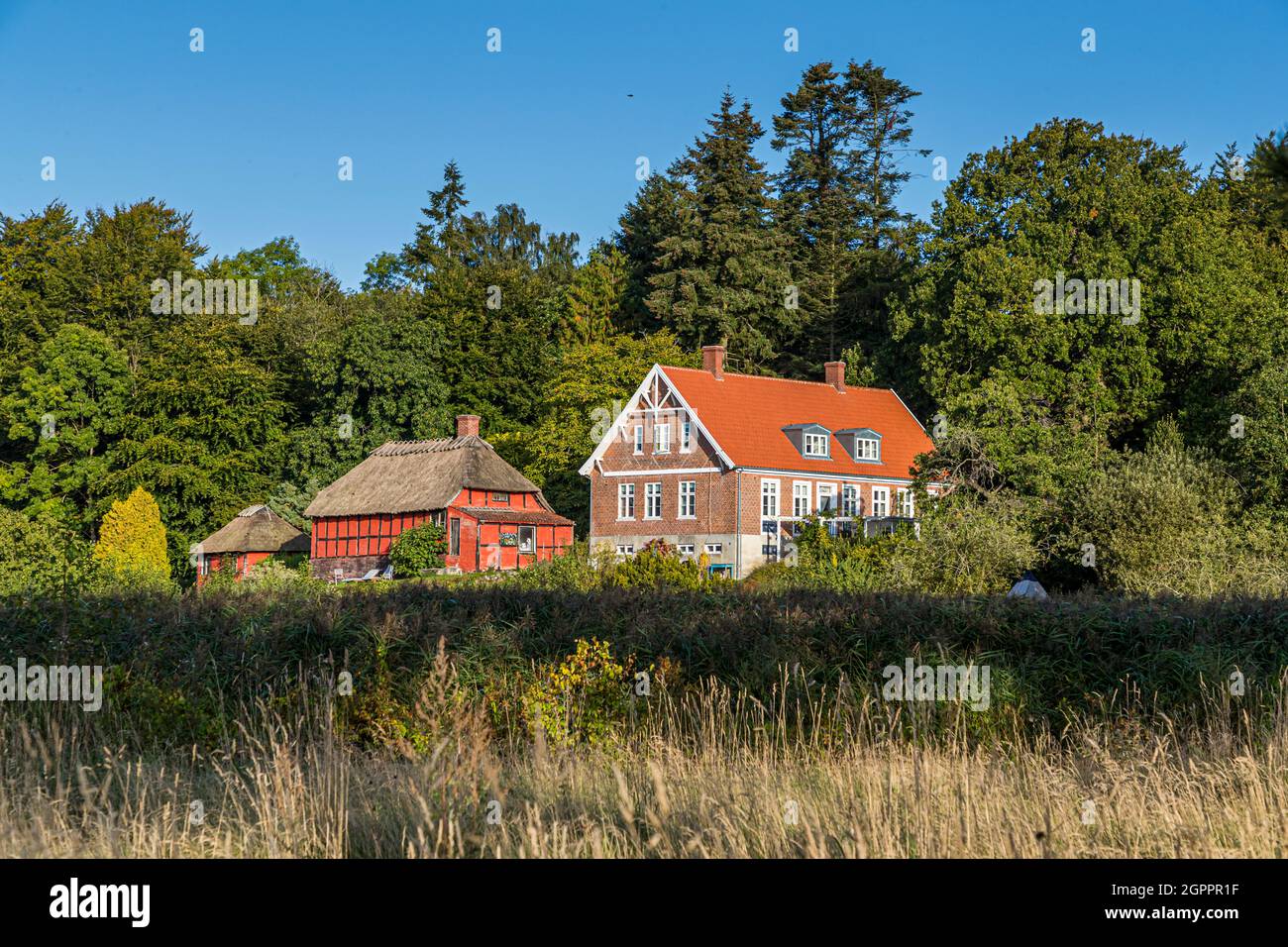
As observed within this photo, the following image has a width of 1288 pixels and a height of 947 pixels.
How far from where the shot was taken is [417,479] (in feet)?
180

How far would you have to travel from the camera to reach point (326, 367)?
201 feet

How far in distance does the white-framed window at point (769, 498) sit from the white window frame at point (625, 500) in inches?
215

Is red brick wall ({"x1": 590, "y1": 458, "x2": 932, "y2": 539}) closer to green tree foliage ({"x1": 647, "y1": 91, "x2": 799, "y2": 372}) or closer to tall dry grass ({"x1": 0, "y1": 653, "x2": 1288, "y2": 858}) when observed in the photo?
green tree foliage ({"x1": 647, "y1": 91, "x2": 799, "y2": 372})

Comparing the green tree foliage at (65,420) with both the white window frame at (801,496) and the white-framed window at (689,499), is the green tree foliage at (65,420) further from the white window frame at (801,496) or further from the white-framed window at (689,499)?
the white window frame at (801,496)

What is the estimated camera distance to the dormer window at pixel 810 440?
51125mm

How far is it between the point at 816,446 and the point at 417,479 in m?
16.2

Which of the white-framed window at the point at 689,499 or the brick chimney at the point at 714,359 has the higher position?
the brick chimney at the point at 714,359
